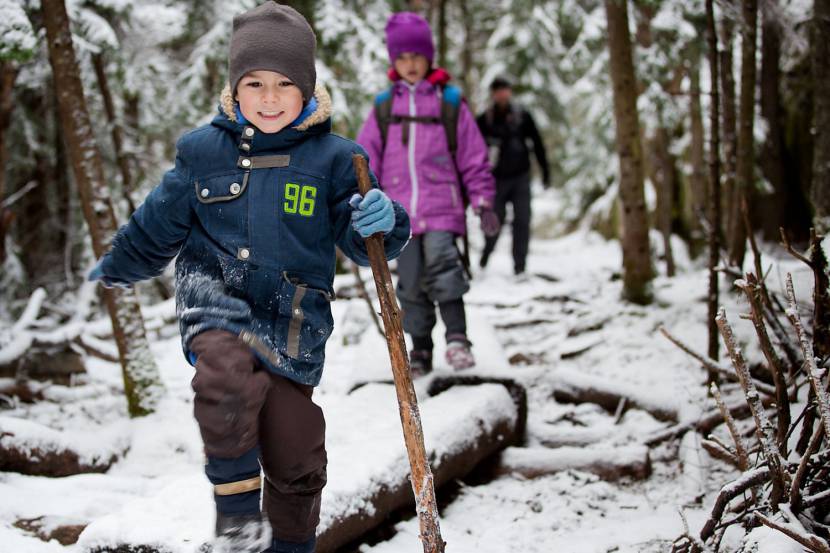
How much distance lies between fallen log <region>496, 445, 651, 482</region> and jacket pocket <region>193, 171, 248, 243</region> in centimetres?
266

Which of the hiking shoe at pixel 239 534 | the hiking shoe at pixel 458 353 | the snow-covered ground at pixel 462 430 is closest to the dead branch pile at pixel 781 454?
the snow-covered ground at pixel 462 430

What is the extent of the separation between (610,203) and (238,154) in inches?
641

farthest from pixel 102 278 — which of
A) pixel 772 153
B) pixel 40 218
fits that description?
pixel 772 153

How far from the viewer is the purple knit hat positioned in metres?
4.99

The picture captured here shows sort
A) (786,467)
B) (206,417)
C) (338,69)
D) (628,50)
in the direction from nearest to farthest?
1. (206,417)
2. (786,467)
3. (628,50)
4. (338,69)

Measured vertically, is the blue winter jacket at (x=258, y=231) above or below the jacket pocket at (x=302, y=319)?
above

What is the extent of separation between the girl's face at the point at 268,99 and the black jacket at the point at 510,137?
8.03 m

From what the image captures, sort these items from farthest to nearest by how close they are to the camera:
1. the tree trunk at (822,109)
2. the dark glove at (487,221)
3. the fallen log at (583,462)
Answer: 1. the tree trunk at (822,109)
2. the dark glove at (487,221)
3. the fallen log at (583,462)

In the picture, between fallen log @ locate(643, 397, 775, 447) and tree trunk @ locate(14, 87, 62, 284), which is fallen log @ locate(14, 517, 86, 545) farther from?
tree trunk @ locate(14, 87, 62, 284)

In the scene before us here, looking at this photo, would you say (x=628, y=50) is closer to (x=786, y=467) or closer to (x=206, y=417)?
(x=786, y=467)

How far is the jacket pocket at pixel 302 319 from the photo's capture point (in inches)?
102

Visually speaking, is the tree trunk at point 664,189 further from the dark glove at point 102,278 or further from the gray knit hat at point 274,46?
the dark glove at point 102,278

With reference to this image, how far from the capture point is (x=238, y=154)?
264cm

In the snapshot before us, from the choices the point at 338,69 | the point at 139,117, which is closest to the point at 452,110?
the point at 338,69
